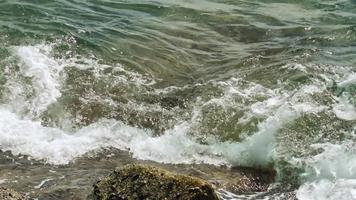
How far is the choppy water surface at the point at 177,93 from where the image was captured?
30.4 feet

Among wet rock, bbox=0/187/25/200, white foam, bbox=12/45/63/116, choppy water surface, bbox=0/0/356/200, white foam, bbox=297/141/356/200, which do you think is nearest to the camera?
wet rock, bbox=0/187/25/200

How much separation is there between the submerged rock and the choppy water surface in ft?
3.85

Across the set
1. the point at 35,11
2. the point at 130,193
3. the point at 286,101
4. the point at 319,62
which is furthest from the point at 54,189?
the point at 35,11

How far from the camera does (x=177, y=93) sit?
1162 centimetres

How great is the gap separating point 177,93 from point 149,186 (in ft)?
16.7

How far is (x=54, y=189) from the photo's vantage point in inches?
319

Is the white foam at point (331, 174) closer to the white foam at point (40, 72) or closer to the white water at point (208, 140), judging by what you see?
the white water at point (208, 140)

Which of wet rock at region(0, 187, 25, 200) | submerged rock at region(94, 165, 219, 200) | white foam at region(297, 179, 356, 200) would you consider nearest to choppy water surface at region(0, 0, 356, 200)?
white foam at region(297, 179, 356, 200)

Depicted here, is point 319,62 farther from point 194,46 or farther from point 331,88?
point 194,46

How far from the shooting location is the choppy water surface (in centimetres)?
926

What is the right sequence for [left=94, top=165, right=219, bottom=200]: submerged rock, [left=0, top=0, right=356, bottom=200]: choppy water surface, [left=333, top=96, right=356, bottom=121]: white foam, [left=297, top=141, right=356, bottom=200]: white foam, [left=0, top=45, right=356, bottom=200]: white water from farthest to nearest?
[left=333, top=96, right=356, bottom=121]: white foam < [left=0, top=0, right=356, bottom=200]: choppy water surface < [left=0, top=45, right=356, bottom=200]: white water < [left=297, top=141, right=356, bottom=200]: white foam < [left=94, top=165, right=219, bottom=200]: submerged rock

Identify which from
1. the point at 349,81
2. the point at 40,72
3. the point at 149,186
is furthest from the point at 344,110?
the point at 40,72

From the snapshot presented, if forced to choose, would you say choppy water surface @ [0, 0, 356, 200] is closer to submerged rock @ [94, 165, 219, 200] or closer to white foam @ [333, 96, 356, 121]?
white foam @ [333, 96, 356, 121]

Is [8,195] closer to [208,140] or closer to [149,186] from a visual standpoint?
[149,186]
